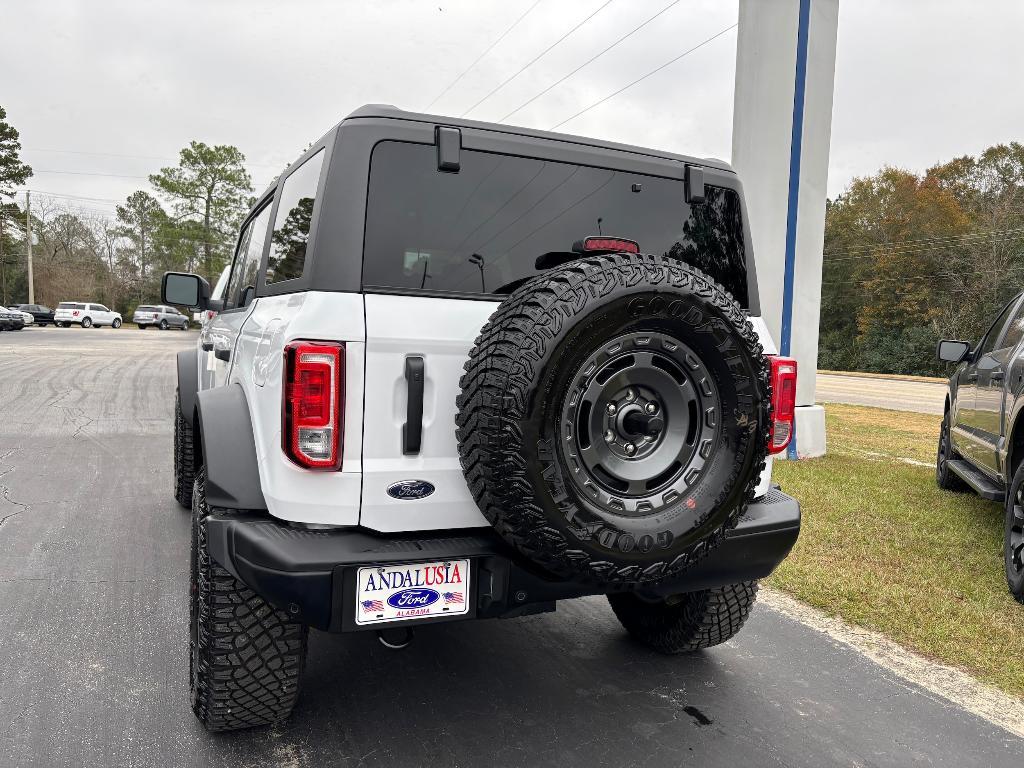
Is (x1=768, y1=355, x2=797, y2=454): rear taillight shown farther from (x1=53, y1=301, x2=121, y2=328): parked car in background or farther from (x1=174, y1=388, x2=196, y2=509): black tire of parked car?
(x1=53, y1=301, x2=121, y2=328): parked car in background

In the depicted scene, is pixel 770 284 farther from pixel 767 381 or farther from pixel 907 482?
pixel 767 381

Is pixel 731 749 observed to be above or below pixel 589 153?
below

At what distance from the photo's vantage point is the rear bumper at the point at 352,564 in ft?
6.96

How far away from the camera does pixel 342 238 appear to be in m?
2.29

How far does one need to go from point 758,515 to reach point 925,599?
2.02 m

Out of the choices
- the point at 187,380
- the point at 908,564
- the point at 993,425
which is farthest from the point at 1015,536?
the point at 187,380

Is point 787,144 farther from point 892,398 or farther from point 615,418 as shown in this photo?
point 892,398

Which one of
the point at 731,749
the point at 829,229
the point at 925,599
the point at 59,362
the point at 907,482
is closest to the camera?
the point at 731,749

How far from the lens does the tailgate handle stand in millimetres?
2207

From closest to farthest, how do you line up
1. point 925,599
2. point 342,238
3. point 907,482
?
1. point 342,238
2. point 925,599
3. point 907,482

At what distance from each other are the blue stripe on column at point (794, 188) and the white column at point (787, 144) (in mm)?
11

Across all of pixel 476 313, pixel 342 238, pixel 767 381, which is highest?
pixel 342 238

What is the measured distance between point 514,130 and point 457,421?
109 centimetres

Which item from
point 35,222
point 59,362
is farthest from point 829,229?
point 35,222
